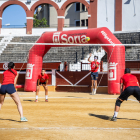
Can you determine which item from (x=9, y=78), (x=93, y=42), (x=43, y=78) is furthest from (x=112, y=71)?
(x=9, y=78)

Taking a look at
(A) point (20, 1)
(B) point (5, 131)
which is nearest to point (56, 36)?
(B) point (5, 131)

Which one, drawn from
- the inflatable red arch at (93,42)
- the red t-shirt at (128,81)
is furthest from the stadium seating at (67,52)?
the red t-shirt at (128,81)

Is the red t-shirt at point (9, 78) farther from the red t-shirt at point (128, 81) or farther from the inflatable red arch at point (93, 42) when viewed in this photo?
the inflatable red arch at point (93, 42)

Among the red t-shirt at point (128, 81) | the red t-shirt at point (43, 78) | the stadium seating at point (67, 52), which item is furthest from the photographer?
the stadium seating at point (67, 52)

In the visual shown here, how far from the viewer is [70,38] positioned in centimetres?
1620

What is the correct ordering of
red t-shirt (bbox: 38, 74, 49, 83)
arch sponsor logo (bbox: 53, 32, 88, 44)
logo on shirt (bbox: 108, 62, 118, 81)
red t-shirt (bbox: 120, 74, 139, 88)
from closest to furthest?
red t-shirt (bbox: 120, 74, 139, 88)
red t-shirt (bbox: 38, 74, 49, 83)
logo on shirt (bbox: 108, 62, 118, 81)
arch sponsor logo (bbox: 53, 32, 88, 44)

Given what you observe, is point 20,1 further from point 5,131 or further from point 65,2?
point 5,131

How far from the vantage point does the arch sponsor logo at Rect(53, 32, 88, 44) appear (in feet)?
52.3

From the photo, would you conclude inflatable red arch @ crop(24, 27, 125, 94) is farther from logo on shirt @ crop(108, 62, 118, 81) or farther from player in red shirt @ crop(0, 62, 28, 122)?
player in red shirt @ crop(0, 62, 28, 122)

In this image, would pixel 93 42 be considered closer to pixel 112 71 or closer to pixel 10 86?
pixel 112 71

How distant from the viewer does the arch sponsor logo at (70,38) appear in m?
15.9

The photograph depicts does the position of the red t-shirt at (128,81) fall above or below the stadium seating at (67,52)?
below

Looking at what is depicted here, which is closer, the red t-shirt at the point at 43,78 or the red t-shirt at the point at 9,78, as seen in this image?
the red t-shirt at the point at 9,78

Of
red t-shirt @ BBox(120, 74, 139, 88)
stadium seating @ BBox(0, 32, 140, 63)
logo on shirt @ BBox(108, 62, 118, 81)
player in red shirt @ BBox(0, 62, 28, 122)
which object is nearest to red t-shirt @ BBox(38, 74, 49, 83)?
player in red shirt @ BBox(0, 62, 28, 122)
